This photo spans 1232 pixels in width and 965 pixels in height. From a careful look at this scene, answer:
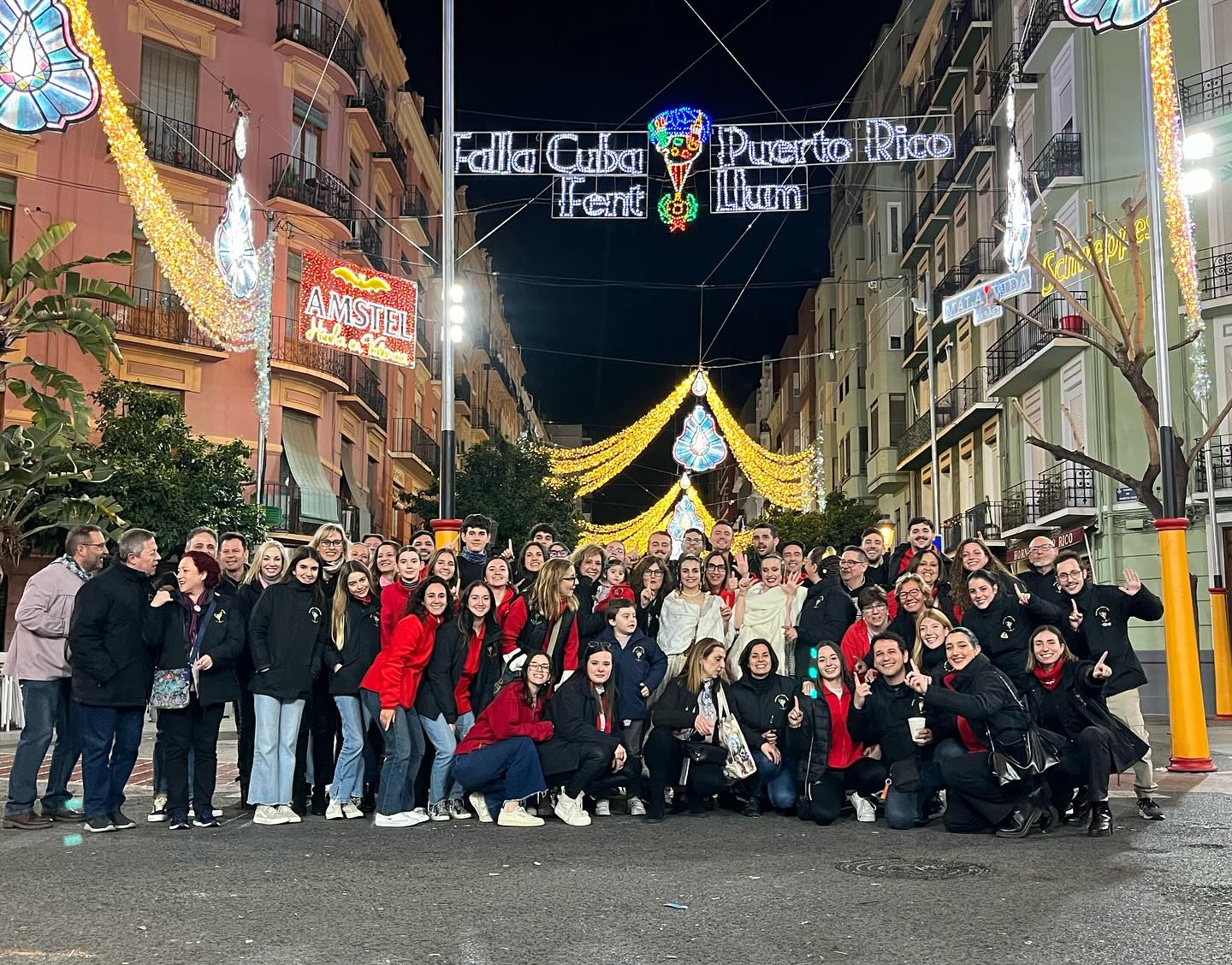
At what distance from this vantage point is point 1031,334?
94.1 feet

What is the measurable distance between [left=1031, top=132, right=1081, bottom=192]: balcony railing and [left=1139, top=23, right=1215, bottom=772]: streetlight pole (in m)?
13.5

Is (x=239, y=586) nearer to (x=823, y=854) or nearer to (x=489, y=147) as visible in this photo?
(x=823, y=854)

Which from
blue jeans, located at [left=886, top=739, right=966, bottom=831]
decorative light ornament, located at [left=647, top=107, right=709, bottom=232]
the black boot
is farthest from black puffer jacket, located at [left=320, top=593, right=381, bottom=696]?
decorative light ornament, located at [left=647, top=107, right=709, bottom=232]

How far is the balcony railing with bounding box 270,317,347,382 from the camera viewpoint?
28.8 m

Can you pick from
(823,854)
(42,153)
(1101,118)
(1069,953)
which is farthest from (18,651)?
(1101,118)

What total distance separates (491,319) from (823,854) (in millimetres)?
53099

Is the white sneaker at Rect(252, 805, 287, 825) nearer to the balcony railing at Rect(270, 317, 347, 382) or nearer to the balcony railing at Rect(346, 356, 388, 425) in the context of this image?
the balcony railing at Rect(270, 317, 347, 382)

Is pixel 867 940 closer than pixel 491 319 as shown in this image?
Yes

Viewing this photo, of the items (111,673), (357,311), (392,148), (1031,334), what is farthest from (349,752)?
(392,148)

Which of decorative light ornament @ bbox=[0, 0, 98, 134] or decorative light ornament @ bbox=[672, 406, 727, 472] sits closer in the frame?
decorative light ornament @ bbox=[0, 0, 98, 134]

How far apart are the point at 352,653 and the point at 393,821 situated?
1.26 metres

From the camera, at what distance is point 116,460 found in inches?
868

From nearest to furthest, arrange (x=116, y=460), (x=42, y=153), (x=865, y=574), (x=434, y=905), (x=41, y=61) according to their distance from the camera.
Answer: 1. (x=434, y=905)
2. (x=41, y=61)
3. (x=865, y=574)
4. (x=116, y=460)
5. (x=42, y=153)

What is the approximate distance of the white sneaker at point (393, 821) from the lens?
8617 mm
